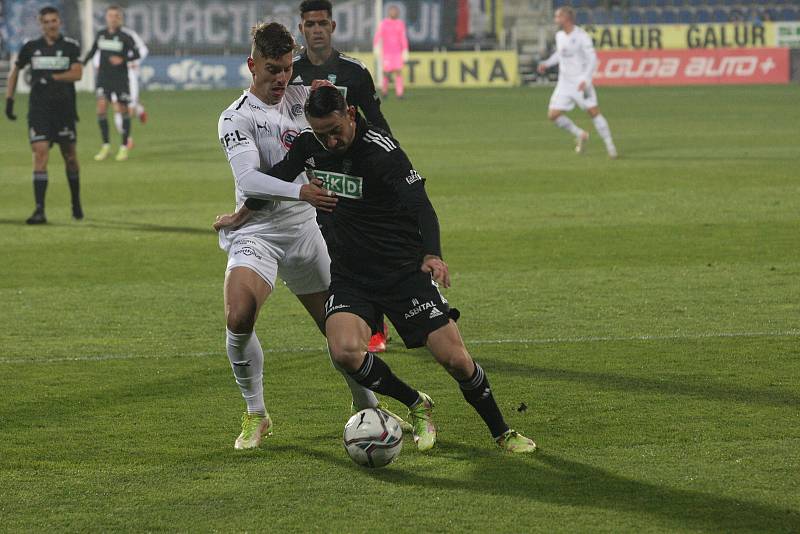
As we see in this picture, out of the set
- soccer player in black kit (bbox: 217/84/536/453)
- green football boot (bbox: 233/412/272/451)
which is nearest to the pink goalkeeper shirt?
green football boot (bbox: 233/412/272/451)

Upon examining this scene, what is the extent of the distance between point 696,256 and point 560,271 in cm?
125

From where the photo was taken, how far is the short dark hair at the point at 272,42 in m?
5.79

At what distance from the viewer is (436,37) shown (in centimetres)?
4172

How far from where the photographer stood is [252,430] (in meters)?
5.86

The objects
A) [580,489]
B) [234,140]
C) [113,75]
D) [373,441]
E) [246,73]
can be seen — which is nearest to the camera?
[580,489]

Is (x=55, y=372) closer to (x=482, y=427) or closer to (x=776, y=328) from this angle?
(x=482, y=427)

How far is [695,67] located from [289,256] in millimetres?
33608

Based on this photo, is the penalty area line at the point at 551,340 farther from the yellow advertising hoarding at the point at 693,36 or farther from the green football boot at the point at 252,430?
the yellow advertising hoarding at the point at 693,36

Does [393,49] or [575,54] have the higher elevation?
[575,54]

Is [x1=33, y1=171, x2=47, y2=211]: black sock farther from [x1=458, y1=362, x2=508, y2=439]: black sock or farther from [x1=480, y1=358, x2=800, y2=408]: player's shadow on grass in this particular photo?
[x1=458, y1=362, x2=508, y2=439]: black sock

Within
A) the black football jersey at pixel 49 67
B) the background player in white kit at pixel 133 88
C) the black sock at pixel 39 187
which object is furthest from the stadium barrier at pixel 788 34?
the black sock at pixel 39 187

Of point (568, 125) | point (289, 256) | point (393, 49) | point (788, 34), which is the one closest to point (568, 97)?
point (568, 125)

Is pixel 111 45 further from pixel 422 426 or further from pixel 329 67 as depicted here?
pixel 422 426

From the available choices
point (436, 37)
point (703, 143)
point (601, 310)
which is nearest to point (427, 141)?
point (703, 143)
